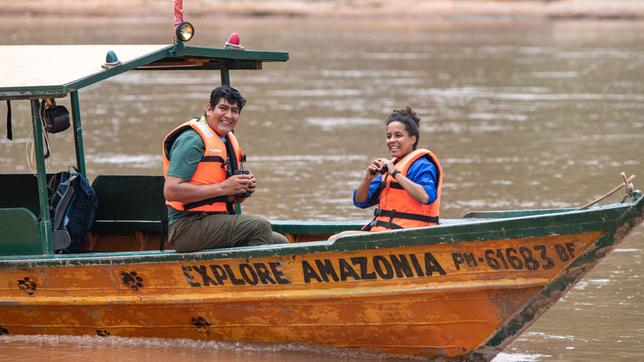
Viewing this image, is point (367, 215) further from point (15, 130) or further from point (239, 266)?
point (15, 130)

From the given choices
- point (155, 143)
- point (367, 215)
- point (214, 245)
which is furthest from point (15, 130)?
point (214, 245)

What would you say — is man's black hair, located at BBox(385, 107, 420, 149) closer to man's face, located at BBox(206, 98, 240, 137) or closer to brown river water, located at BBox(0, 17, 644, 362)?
man's face, located at BBox(206, 98, 240, 137)

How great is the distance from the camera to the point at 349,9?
60.7 meters

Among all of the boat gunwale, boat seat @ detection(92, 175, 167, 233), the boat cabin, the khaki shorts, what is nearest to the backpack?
the boat cabin

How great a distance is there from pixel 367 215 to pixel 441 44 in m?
29.1

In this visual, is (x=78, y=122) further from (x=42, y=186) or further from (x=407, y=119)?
(x=407, y=119)

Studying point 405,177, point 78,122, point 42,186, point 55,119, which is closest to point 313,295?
point 405,177

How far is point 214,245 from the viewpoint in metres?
8.24

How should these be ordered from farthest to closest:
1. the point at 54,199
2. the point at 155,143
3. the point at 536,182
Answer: the point at 155,143, the point at 536,182, the point at 54,199

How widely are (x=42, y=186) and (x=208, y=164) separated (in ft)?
3.91

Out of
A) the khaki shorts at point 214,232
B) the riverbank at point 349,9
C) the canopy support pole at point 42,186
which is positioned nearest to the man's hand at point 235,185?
the khaki shorts at point 214,232

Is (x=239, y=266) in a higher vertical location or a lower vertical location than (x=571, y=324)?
higher

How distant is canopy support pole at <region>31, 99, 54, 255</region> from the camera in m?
8.41

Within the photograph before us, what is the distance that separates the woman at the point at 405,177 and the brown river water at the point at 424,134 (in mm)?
987
